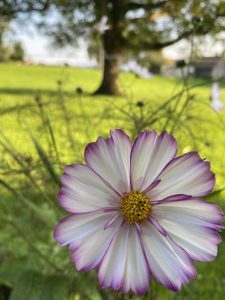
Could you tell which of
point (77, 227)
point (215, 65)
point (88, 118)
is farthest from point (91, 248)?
point (215, 65)

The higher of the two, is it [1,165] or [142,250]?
[142,250]

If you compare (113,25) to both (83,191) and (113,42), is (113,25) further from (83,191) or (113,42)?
(83,191)

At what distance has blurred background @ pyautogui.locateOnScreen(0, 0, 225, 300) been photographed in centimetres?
99

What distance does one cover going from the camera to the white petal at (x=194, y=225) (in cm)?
44

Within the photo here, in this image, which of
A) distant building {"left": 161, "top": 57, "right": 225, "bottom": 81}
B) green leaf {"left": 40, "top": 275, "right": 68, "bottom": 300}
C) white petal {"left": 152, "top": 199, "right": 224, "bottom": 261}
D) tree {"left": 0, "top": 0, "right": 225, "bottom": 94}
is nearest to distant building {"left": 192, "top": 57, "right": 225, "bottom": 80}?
distant building {"left": 161, "top": 57, "right": 225, "bottom": 81}

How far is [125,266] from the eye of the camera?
0.45 m

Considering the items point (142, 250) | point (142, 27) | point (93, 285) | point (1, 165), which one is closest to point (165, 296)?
point (93, 285)

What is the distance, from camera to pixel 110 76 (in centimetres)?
970

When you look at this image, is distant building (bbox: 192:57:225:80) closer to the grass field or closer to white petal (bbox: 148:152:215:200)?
the grass field

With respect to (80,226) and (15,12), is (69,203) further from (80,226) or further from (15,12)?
(15,12)

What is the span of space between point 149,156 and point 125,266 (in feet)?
0.32

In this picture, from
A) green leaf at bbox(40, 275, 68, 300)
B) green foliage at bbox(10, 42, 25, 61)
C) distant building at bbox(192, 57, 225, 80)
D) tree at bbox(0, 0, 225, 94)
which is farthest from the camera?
green foliage at bbox(10, 42, 25, 61)

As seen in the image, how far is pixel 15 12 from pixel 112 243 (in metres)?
9.51

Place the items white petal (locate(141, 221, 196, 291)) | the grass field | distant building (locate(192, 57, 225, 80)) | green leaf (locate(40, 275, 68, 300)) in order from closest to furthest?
1. white petal (locate(141, 221, 196, 291))
2. green leaf (locate(40, 275, 68, 300))
3. the grass field
4. distant building (locate(192, 57, 225, 80))
